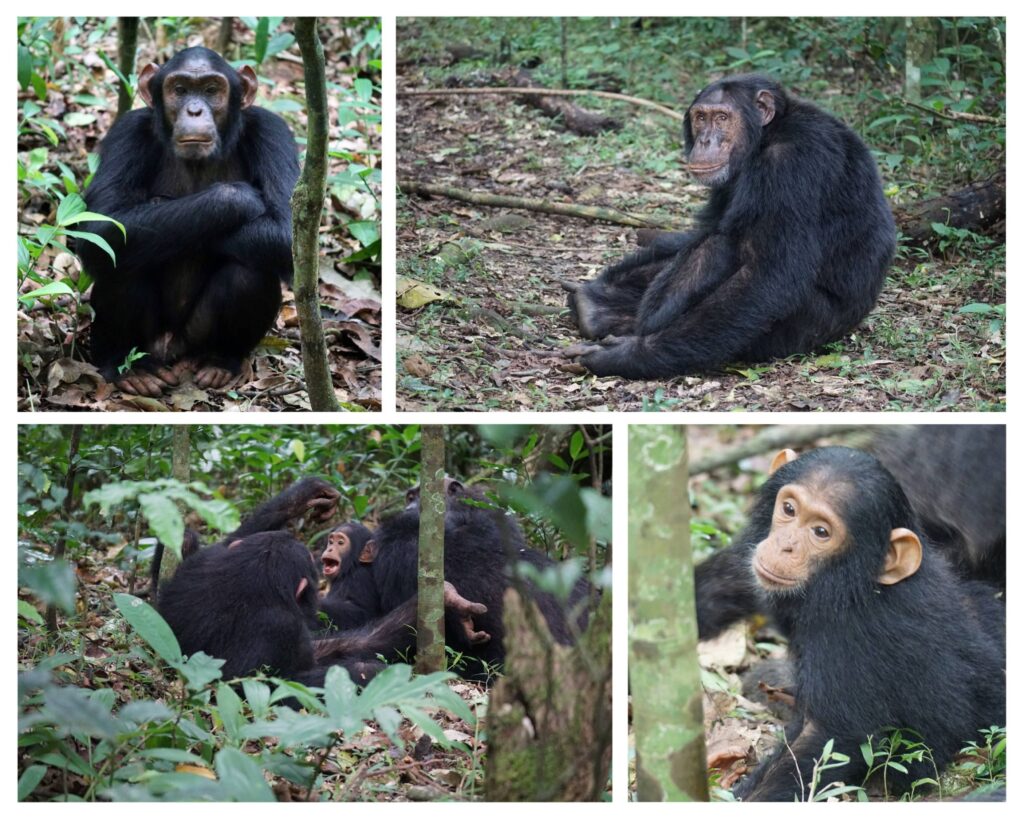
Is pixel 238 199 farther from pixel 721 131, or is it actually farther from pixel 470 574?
pixel 721 131

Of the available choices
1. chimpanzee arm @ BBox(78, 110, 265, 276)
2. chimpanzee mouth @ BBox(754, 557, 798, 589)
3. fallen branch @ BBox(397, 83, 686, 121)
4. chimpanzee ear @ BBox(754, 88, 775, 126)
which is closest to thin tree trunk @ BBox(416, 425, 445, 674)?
chimpanzee mouth @ BBox(754, 557, 798, 589)

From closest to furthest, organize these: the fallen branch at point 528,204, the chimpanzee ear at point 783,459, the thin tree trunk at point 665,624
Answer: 1. the thin tree trunk at point 665,624
2. the chimpanzee ear at point 783,459
3. the fallen branch at point 528,204

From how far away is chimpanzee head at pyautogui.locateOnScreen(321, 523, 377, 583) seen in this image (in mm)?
5453

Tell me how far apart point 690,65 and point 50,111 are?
13.1 ft

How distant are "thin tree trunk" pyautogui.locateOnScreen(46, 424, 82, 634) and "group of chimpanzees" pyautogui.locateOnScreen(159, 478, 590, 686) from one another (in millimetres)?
451

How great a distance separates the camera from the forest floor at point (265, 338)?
527cm

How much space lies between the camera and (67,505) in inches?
194

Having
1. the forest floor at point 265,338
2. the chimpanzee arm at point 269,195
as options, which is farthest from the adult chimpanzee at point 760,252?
the chimpanzee arm at point 269,195

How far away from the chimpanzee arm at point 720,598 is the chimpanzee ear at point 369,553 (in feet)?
5.06

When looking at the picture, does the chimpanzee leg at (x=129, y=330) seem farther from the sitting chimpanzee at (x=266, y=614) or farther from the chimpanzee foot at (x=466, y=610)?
the chimpanzee foot at (x=466, y=610)

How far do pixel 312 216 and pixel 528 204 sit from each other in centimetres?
224

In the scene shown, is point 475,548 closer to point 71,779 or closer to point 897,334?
point 71,779

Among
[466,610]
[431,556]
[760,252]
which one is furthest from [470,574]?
[760,252]
